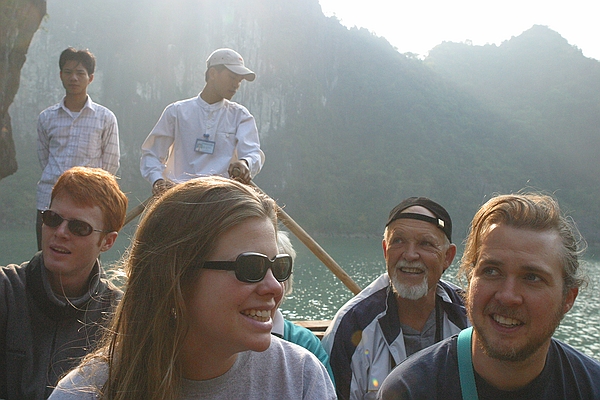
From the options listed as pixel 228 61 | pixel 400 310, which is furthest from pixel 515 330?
pixel 228 61

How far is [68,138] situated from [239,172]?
1305mm

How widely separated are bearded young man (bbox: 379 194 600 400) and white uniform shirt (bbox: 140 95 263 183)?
2.29 meters

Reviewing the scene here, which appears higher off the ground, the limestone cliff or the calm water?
the limestone cliff

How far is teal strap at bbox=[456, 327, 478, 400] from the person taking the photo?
1.42 metres

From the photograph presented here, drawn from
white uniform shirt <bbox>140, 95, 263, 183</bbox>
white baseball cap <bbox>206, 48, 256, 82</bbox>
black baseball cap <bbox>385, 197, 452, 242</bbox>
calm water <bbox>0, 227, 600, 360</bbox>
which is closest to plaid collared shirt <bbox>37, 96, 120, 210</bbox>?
white uniform shirt <bbox>140, 95, 263, 183</bbox>

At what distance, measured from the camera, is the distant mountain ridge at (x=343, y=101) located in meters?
64.6

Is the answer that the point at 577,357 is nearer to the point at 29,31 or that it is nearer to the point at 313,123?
the point at 29,31

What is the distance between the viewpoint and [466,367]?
1.47 metres

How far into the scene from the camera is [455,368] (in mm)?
1481

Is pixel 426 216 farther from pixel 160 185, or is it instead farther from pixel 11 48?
pixel 11 48

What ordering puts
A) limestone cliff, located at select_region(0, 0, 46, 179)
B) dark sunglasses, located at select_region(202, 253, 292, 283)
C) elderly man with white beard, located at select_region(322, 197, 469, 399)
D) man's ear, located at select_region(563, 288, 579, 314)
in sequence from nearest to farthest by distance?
dark sunglasses, located at select_region(202, 253, 292, 283) < man's ear, located at select_region(563, 288, 579, 314) < elderly man with white beard, located at select_region(322, 197, 469, 399) < limestone cliff, located at select_region(0, 0, 46, 179)

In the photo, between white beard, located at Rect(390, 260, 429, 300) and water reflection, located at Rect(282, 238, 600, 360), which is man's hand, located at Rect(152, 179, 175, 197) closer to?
white beard, located at Rect(390, 260, 429, 300)

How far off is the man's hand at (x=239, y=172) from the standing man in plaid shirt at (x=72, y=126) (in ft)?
3.69

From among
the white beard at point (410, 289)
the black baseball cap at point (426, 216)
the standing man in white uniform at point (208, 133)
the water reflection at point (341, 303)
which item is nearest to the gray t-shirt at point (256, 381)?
the white beard at point (410, 289)
